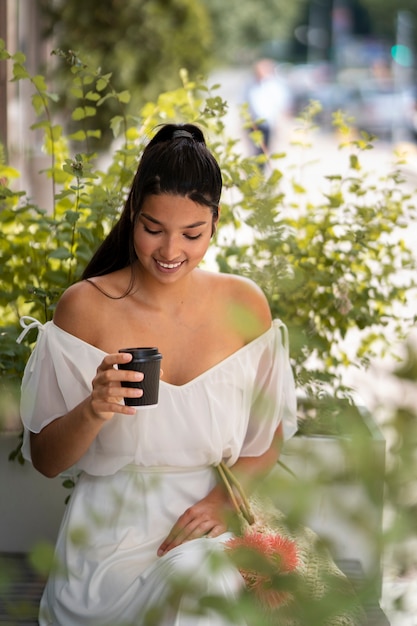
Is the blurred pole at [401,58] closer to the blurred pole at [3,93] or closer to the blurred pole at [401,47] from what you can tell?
the blurred pole at [401,47]

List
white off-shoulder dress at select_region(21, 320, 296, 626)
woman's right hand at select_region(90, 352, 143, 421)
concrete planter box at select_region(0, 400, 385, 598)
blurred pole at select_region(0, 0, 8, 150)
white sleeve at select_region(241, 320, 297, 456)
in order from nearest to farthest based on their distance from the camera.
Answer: concrete planter box at select_region(0, 400, 385, 598) → woman's right hand at select_region(90, 352, 143, 421) → white off-shoulder dress at select_region(21, 320, 296, 626) → white sleeve at select_region(241, 320, 297, 456) → blurred pole at select_region(0, 0, 8, 150)

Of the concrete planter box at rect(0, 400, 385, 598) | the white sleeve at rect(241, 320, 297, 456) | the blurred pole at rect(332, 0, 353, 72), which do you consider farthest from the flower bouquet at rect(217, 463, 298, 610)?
the blurred pole at rect(332, 0, 353, 72)

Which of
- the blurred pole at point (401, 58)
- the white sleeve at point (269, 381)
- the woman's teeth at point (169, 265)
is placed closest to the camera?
the woman's teeth at point (169, 265)

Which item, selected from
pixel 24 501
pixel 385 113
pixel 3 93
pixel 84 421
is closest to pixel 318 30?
pixel 385 113

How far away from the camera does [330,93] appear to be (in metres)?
36.1

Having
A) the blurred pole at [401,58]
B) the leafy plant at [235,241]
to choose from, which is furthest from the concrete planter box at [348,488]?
the blurred pole at [401,58]

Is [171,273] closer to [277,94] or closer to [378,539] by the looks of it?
[378,539]

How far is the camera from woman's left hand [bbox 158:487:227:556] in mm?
2102

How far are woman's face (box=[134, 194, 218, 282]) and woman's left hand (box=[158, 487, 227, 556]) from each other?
1.65 feet

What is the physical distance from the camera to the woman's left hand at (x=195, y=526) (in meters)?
2.10

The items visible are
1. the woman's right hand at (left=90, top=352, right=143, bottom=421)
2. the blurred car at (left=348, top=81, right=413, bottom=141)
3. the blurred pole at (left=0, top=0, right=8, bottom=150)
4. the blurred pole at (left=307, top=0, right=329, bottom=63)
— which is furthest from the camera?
the blurred pole at (left=307, top=0, right=329, bottom=63)

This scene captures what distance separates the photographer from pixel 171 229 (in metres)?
2.12

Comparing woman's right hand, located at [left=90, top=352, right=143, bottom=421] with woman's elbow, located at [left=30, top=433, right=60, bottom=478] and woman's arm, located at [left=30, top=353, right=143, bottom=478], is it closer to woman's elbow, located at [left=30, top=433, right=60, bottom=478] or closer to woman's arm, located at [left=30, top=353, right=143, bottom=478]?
woman's arm, located at [left=30, top=353, right=143, bottom=478]

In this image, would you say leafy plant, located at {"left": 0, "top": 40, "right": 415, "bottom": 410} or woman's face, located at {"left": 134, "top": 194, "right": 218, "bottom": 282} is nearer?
woman's face, located at {"left": 134, "top": 194, "right": 218, "bottom": 282}
